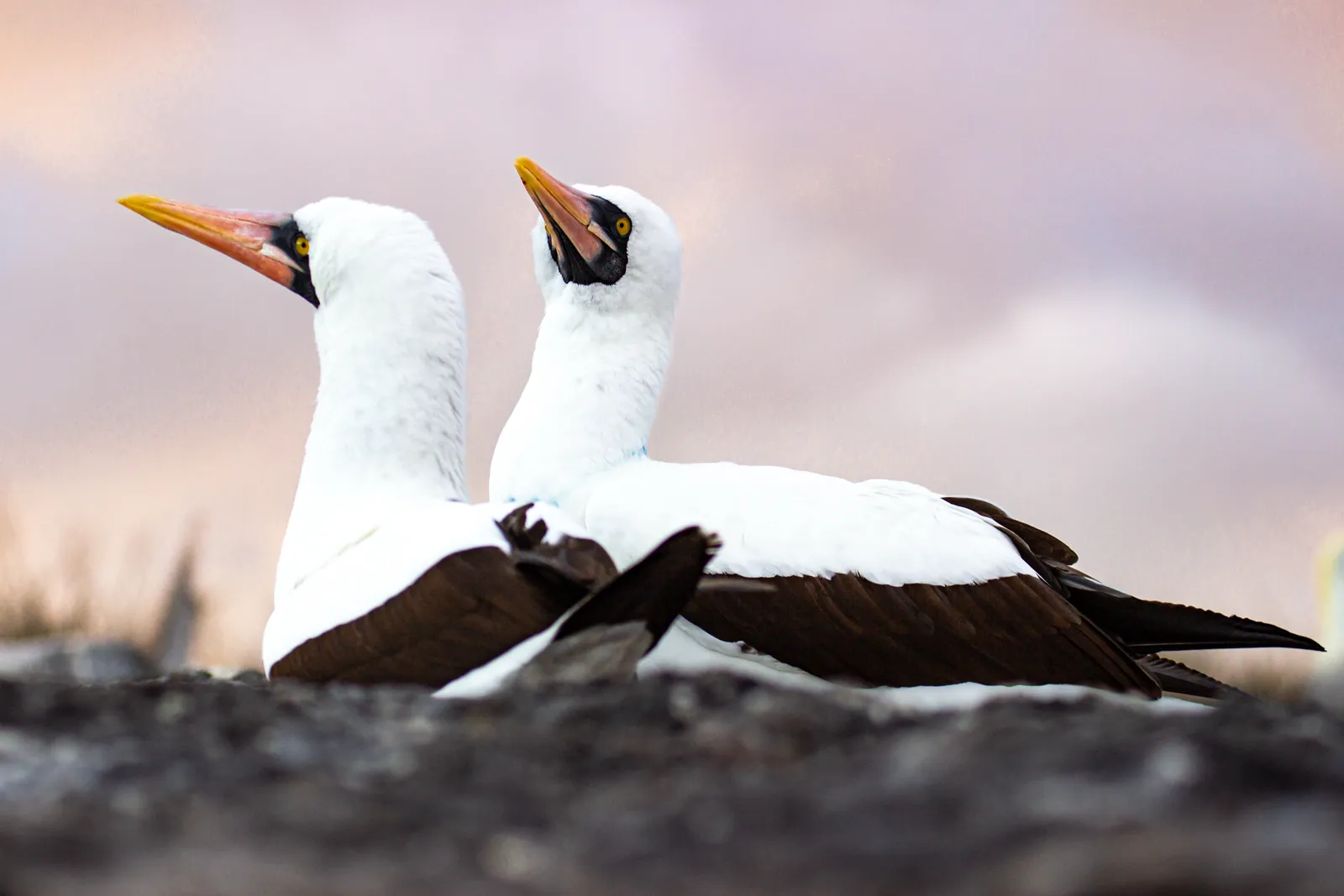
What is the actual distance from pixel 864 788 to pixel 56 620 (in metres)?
12.0

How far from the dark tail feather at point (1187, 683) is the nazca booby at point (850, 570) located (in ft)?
0.03

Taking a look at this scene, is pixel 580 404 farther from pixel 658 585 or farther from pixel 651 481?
pixel 658 585

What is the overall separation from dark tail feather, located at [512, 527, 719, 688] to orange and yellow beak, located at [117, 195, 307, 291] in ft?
11.8

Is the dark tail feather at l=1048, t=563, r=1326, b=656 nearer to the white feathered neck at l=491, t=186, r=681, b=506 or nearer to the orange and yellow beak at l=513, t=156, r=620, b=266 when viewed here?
the white feathered neck at l=491, t=186, r=681, b=506

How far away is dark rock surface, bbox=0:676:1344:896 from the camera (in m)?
2.30

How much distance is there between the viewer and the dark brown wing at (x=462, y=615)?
17.9 ft

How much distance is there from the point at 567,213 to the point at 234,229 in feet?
6.45

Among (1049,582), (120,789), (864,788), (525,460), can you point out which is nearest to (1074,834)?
(864,788)

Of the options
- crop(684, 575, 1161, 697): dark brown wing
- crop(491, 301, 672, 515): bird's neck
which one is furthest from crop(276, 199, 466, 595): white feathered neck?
crop(684, 575, 1161, 697): dark brown wing

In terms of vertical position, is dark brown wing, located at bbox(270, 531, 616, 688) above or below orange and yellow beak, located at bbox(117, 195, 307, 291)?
below

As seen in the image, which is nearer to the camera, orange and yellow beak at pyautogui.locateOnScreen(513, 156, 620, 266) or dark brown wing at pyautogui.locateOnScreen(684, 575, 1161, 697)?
dark brown wing at pyautogui.locateOnScreen(684, 575, 1161, 697)

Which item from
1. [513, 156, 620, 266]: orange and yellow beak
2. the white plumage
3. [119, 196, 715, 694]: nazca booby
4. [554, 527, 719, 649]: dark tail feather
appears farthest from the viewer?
[513, 156, 620, 266]: orange and yellow beak

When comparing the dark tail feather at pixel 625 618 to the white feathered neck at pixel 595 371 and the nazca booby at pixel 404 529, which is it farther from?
the white feathered neck at pixel 595 371

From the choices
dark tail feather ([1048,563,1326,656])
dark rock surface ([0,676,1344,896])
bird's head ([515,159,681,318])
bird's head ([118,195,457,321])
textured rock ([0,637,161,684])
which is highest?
bird's head ([515,159,681,318])
